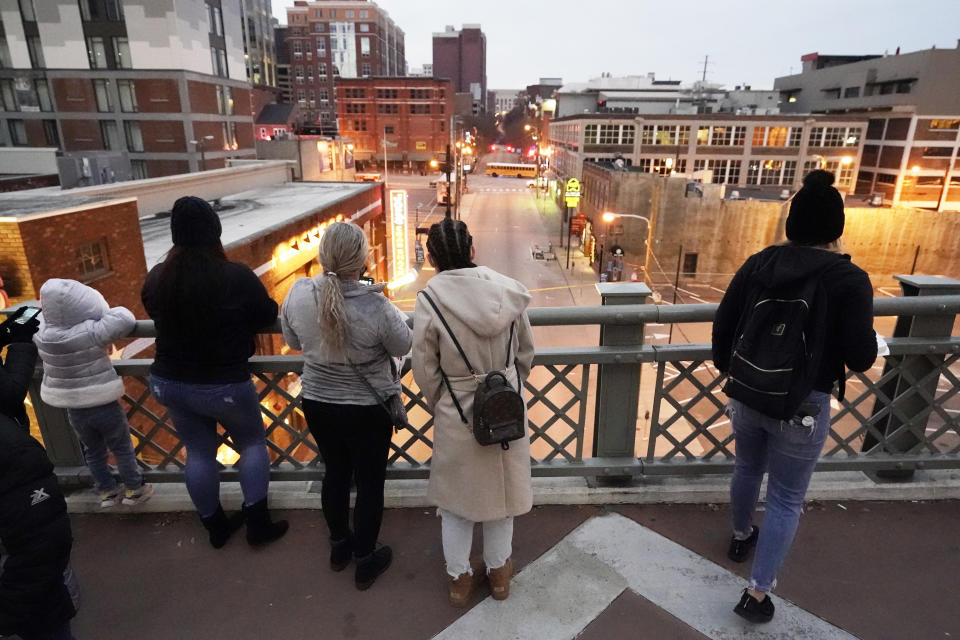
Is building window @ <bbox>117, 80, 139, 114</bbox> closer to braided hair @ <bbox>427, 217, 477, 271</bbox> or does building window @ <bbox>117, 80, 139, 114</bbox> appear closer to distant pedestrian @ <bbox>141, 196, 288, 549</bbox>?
distant pedestrian @ <bbox>141, 196, 288, 549</bbox>

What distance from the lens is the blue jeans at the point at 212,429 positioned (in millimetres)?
3203

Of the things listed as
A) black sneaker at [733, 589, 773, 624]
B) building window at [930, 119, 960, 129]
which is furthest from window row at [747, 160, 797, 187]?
black sneaker at [733, 589, 773, 624]

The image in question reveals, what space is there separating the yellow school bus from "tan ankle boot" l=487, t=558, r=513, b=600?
9759cm

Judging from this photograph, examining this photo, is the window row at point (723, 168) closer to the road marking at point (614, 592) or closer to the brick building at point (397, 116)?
the brick building at point (397, 116)

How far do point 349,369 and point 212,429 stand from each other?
46.5 inches

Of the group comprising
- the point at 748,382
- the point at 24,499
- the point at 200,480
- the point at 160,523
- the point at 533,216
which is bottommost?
the point at 533,216

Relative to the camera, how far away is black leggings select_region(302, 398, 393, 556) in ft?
→ 9.89

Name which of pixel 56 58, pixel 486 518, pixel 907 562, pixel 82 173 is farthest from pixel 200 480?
pixel 56 58

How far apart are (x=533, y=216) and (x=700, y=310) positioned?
58.4m

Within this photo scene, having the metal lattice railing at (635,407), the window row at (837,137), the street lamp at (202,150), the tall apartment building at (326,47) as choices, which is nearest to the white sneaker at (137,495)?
the metal lattice railing at (635,407)

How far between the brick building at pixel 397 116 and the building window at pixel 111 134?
4736 centimetres

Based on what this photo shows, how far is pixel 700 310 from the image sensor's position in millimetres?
3645

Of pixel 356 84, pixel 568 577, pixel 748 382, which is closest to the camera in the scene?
pixel 748 382

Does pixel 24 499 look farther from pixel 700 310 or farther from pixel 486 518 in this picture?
pixel 700 310
